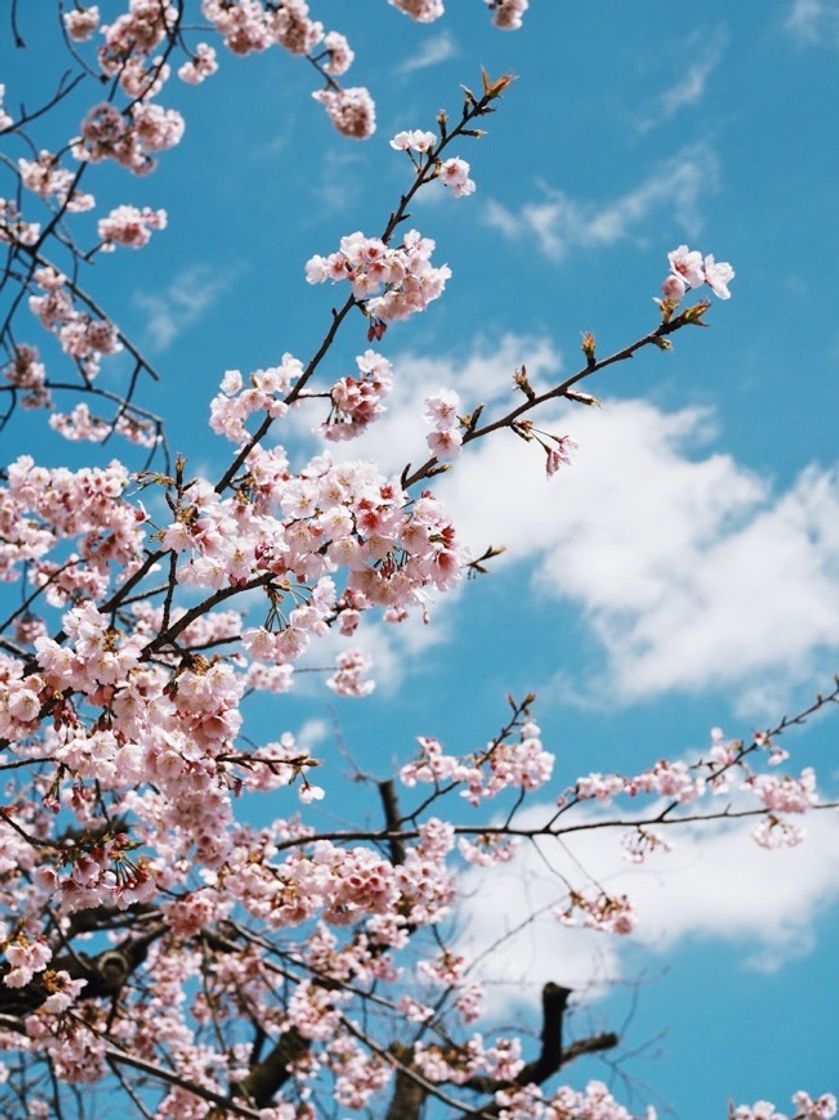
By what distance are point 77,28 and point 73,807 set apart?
25.1 feet

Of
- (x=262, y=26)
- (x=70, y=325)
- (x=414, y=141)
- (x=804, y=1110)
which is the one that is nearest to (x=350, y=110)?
(x=262, y=26)

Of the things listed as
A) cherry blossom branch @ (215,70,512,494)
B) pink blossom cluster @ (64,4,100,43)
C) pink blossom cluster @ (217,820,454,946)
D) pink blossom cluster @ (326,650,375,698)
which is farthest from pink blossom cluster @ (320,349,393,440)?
pink blossom cluster @ (64,4,100,43)

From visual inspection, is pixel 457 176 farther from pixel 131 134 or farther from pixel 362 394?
pixel 131 134

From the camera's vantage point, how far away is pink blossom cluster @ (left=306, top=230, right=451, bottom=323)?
304 centimetres

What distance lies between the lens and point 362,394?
3.20 metres

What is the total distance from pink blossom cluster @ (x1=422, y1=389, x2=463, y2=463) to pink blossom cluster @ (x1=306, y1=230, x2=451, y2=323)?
0.47 metres

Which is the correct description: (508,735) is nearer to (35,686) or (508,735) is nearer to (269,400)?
(269,400)

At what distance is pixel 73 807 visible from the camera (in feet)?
9.98

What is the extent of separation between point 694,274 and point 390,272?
0.93 meters

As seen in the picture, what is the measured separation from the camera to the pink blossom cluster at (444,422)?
2652mm

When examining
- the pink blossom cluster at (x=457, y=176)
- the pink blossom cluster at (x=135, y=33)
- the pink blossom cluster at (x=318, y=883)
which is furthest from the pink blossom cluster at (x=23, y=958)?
the pink blossom cluster at (x=135, y=33)

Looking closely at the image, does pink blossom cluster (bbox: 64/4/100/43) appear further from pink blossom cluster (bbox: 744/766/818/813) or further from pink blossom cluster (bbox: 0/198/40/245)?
pink blossom cluster (bbox: 744/766/818/813)

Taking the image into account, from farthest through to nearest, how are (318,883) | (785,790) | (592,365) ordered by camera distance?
(785,790) → (318,883) → (592,365)

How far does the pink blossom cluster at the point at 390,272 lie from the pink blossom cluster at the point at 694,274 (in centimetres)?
70
